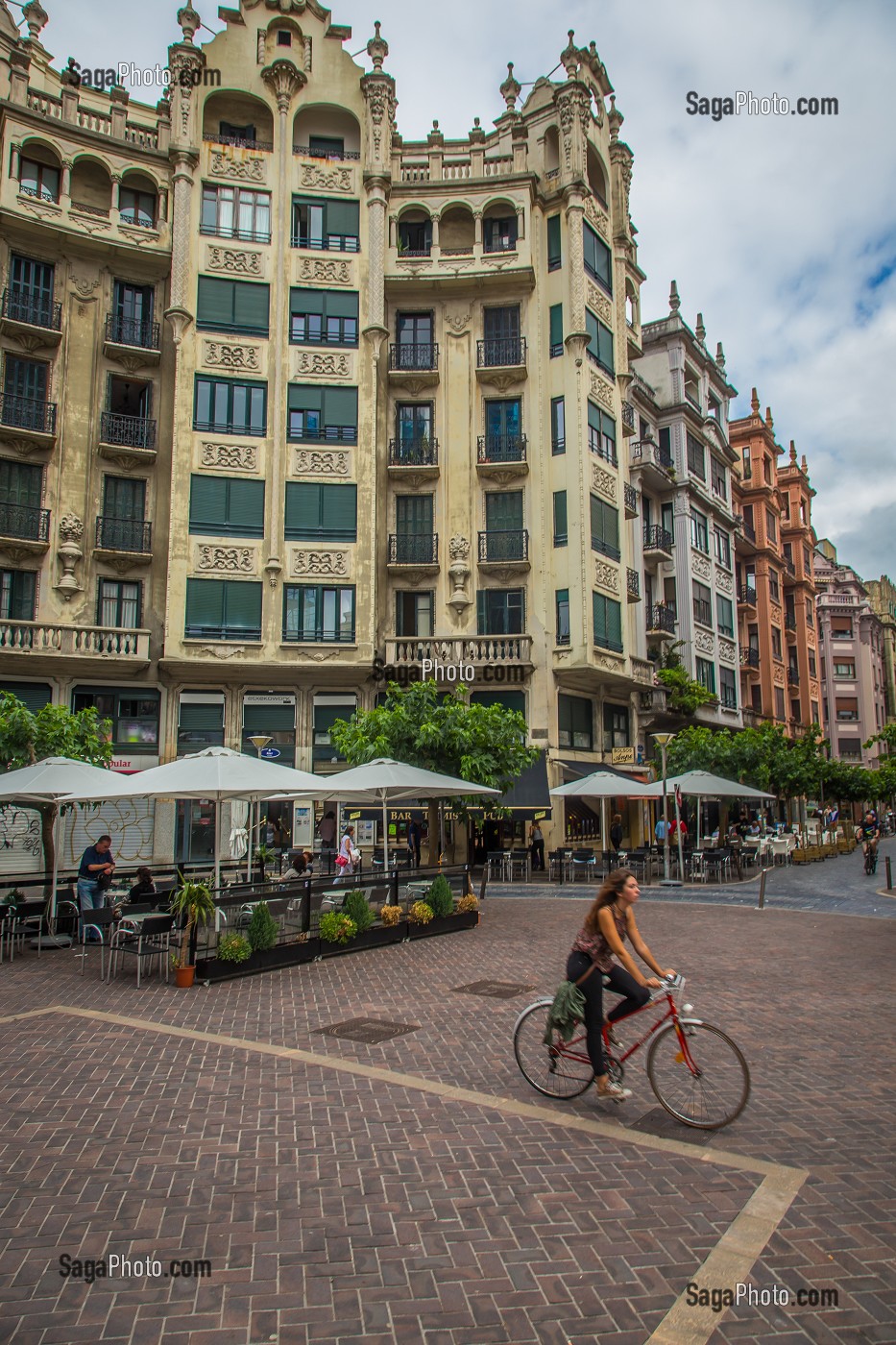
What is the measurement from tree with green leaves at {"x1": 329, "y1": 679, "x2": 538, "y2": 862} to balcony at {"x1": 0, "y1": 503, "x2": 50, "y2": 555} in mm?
13221

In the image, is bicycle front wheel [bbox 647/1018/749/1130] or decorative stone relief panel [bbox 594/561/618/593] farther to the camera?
decorative stone relief panel [bbox 594/561/618/593]

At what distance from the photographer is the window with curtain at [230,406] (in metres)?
32.5

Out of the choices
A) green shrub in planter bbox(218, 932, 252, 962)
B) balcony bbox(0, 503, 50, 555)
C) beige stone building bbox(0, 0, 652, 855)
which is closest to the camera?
green shrub in planter bbox(218, 932, 252, 962)

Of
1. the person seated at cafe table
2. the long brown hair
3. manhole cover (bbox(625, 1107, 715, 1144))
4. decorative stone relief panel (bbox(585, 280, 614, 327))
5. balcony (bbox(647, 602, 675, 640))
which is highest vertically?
decorative stone relief panel (bbox(585, 280, 614, 327))

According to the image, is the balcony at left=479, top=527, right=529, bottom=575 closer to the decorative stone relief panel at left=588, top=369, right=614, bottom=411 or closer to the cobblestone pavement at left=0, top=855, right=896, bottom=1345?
the decorative stone relief panel at left=588, top=369, right=614, bottom=411

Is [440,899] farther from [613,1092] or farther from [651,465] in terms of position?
[651,465]

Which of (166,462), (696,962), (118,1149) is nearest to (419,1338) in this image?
(118,1149)

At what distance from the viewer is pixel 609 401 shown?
118 ft

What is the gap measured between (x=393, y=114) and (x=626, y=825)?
97.4 feet

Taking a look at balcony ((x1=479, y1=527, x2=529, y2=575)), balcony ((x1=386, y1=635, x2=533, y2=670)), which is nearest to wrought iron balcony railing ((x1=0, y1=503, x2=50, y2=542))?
balcony ((x1=386, y1=635, x2=533, y2=670))

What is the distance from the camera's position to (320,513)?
32.9 metres

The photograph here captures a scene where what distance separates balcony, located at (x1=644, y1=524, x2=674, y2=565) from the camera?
42812 mm

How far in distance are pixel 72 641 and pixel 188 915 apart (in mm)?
20157

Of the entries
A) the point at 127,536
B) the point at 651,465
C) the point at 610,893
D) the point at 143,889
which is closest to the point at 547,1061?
the point at 610,893
